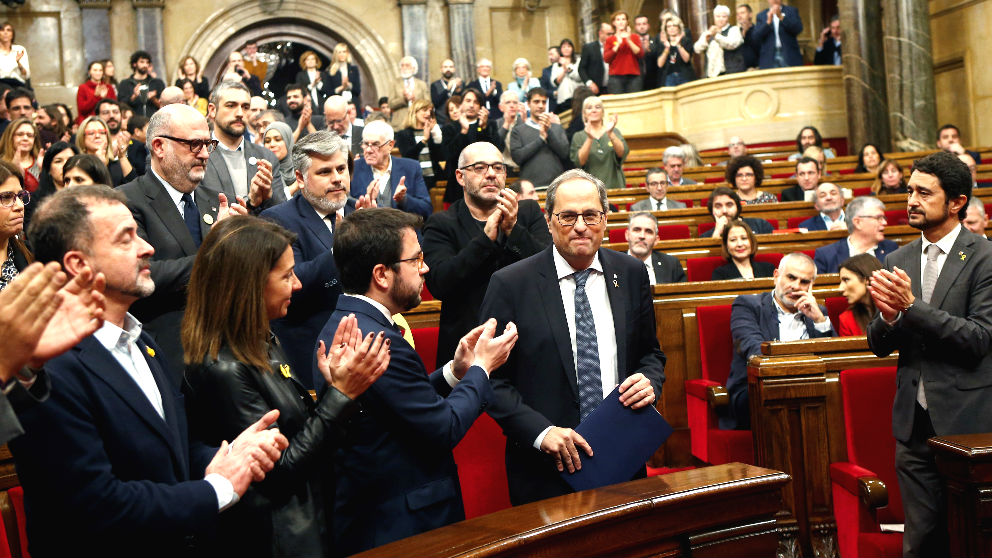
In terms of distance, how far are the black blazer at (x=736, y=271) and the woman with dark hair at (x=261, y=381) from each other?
3018 millimetres

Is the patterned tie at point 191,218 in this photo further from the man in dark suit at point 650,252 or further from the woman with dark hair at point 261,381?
the man in dark suit at point 650,252

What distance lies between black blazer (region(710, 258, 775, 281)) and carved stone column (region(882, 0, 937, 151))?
5.29m

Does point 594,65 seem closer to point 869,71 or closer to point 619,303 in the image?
point 869,71

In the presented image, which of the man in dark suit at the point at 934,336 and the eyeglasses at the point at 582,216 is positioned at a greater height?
the eyeglasses at the point at 582,216

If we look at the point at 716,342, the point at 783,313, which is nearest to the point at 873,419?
the point at 783,313

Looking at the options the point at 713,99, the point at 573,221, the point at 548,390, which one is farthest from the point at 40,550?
the point at 713,99

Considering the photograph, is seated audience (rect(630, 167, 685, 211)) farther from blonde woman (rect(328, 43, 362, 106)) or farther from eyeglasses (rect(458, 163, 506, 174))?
blonde woman (rect(328, 43, 362, 106))

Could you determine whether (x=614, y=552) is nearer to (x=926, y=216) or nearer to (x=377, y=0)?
(x=926, y=216)

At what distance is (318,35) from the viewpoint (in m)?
13.7

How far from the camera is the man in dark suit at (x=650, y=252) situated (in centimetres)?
467

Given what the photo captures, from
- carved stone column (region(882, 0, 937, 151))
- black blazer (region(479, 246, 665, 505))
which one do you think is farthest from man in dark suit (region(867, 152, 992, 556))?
carved stone column (region(882, 0, 937, 151))

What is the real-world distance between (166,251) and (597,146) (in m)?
4.40

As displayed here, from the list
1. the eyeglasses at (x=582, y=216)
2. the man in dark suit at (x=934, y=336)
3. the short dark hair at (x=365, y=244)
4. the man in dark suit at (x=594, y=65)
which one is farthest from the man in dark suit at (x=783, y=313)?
the man in dark suit at (x=594, y=65)

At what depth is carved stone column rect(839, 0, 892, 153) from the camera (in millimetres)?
9555
